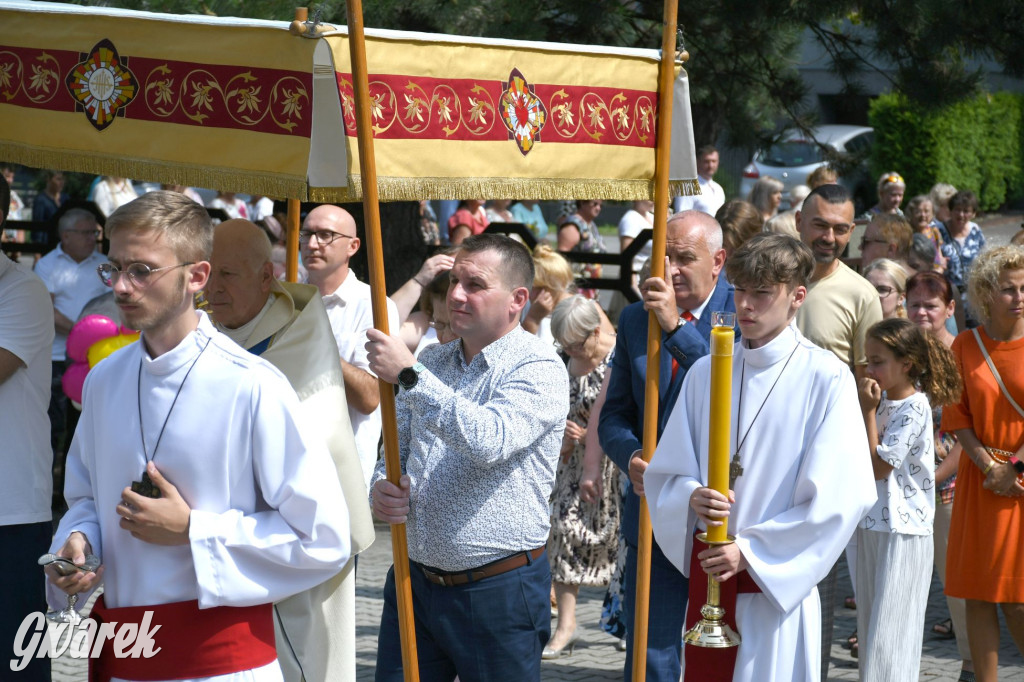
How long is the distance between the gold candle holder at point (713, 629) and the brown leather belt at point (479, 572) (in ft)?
2.34

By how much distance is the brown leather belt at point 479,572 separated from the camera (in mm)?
3803

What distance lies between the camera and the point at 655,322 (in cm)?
413

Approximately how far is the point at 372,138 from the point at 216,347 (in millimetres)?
776

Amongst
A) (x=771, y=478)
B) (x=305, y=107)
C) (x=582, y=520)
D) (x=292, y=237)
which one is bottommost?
(x=582, y=520)

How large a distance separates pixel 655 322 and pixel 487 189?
80 cm

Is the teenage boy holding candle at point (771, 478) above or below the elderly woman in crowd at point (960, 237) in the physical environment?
below

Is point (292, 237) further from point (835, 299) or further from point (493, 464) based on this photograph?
point (835, 299)

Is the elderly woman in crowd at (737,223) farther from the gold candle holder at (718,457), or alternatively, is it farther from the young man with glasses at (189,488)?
the young man with glasses at (189,488)

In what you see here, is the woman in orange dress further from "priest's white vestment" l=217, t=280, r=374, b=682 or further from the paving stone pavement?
"priest's white vestment" l=217, t=280, r=374, b=682

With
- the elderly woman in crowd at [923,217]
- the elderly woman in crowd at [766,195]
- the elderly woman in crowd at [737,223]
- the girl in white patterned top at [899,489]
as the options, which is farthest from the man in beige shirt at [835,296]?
the elderly woman in crowd at [923,217]

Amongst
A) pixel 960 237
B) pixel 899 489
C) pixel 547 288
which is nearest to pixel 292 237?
pixel 899 489

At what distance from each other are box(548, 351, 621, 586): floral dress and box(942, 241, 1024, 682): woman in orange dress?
1.64 metres

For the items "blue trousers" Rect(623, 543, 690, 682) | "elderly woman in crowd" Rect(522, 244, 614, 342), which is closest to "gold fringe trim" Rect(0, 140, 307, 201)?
"blue trousers" Rect(623, 543, 690, 682)

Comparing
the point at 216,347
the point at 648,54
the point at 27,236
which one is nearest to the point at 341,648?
the point at 216,347
